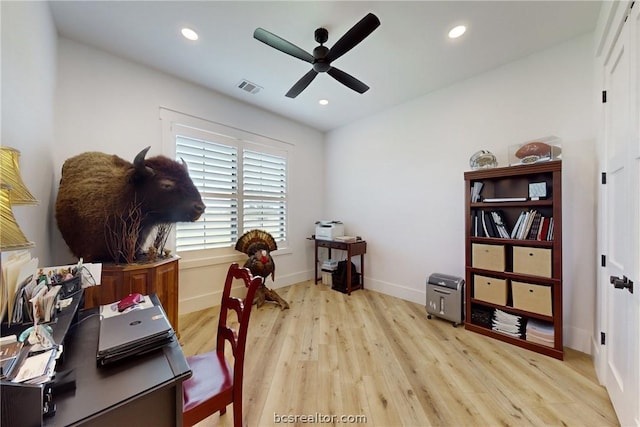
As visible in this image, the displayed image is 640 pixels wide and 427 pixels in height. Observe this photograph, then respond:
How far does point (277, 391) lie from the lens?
1686 millimetres

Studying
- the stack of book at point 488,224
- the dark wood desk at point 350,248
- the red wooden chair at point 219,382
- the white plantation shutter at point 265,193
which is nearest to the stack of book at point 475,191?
the stack of book at point 488,224

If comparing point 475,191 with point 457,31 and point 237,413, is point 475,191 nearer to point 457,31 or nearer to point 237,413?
point 457,31

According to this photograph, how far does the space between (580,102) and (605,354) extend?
7.03 feet

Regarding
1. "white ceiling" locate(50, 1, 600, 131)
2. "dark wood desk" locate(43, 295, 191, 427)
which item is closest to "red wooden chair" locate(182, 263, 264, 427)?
"dark wood desk" locate(43, 295, 191, 427)

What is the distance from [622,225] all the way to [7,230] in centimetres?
290

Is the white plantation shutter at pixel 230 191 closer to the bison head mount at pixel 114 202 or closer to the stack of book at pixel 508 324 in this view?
the bison head mount at pixel 114 202

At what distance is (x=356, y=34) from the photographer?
5.76 feet

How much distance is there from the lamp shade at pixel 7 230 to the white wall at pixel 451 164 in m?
3.45

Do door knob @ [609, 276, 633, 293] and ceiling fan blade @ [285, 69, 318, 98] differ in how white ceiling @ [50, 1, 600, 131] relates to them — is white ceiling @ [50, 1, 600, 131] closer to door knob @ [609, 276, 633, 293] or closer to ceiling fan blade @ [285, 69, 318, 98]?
ceiling fan blade @ [285, 69, 318, 98]

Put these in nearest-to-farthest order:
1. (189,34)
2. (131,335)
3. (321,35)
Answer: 1. (131,335)
2. (321,35)
3. (189,34)

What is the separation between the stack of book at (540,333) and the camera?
2062 millimetres

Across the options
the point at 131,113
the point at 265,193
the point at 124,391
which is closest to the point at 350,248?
the point at 265,193

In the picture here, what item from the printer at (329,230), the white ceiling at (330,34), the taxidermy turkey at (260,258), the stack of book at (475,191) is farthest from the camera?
the printer at (329,230)

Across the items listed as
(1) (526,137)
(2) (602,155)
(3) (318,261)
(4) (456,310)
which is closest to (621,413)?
(4) (456,310)
